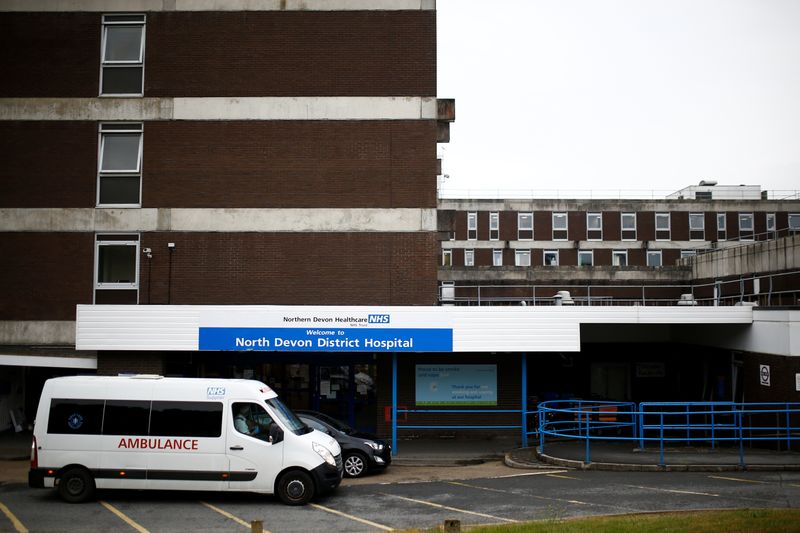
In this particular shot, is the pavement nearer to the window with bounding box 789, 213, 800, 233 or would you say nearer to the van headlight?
the van headlight

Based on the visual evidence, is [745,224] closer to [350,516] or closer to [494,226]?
[494,226]

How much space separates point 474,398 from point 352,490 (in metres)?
7.49

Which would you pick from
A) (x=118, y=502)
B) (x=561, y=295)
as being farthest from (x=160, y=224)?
(x=561, y=295)

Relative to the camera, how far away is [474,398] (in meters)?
22.3

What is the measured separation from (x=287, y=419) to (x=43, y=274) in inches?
475

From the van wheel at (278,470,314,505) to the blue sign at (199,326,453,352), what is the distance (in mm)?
5951

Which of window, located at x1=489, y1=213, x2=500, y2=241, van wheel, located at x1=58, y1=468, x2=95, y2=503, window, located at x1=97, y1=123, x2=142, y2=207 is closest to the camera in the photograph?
van wheel, located at x1=58, y1=468, x2=95, y2=503

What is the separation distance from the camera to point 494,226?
55719mm

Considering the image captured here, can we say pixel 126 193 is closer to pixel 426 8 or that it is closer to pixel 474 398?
pixel 426 8

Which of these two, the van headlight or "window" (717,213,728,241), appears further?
"window" (717,213,728,241)

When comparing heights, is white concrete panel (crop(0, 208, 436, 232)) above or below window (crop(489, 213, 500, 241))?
below

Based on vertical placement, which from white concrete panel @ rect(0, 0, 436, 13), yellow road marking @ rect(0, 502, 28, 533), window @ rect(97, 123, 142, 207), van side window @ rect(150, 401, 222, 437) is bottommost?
yellow road marking @ rect(0, 502, 28, 533)

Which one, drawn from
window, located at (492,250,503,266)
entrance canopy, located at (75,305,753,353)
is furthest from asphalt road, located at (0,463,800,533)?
window, located at (492,250,503,266)

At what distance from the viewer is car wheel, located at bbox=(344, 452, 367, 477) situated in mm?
17234
